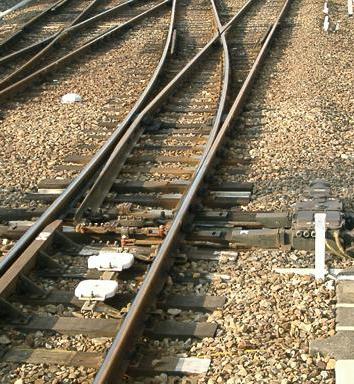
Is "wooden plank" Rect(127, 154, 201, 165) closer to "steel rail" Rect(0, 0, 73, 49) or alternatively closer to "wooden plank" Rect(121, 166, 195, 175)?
"wooden plank" Rect(121, 166, 195, 175)

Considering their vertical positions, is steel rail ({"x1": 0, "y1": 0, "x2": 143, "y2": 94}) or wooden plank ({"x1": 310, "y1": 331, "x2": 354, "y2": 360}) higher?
wooden plank ({"x1": 310, "y1": 331, "x2": 354, "y2": 360})

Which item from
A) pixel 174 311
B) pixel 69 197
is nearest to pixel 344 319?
pixel 174 311

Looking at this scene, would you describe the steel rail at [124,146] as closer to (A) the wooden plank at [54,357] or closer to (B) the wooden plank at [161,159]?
(B) the wooden plank at [161,159]

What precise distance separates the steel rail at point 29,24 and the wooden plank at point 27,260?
1073cm

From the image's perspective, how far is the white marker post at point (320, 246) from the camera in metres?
5.98

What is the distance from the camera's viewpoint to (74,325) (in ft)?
17.8

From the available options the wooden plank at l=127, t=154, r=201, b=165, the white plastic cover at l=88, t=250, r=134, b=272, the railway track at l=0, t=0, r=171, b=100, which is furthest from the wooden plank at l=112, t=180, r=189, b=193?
the railway track at l=0, t=0, r=171, b=100

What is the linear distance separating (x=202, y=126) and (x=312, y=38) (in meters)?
7.01

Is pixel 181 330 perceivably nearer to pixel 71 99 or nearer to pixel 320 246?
pixel 320 246

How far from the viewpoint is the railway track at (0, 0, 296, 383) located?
5211 mm

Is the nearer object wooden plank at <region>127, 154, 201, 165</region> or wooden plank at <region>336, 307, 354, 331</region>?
wooden plank at <region>336, 307, 354, 331</region>

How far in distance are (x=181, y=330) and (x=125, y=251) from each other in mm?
1311

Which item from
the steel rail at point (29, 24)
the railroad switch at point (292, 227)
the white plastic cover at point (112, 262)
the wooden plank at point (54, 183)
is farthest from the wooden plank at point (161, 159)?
the steel rail at point (29, 24)

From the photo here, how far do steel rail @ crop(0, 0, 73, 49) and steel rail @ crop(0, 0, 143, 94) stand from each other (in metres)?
0.89
